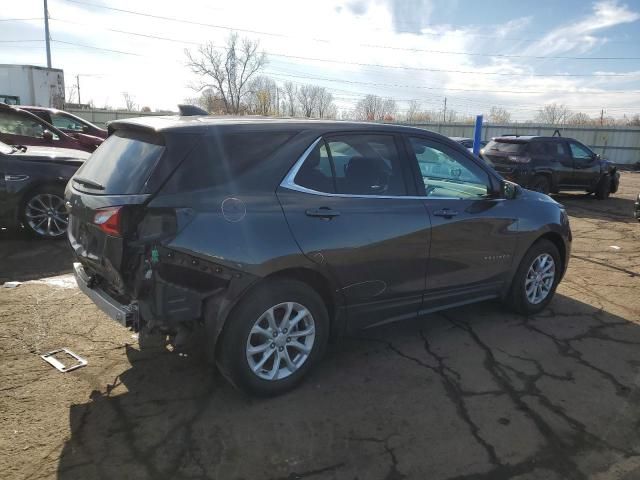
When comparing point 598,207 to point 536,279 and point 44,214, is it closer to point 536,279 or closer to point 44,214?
point 536,279

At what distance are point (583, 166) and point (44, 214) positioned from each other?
12878mm

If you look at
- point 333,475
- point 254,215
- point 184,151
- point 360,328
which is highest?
point 184,151

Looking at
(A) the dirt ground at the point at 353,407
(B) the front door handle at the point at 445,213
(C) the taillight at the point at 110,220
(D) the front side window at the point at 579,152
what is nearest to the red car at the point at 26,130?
(A) the dirt ground at the point at 353,407

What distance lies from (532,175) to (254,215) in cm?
1095

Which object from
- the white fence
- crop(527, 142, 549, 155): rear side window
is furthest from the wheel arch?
the white fence

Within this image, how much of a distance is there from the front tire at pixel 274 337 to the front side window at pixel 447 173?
4.59 feet

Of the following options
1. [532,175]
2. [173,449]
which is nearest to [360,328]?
[173,449]

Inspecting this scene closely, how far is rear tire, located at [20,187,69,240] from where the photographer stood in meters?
6.40

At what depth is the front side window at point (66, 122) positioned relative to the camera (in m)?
11.7

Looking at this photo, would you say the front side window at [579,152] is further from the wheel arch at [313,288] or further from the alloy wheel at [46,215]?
the alloy wheel at [46,215]

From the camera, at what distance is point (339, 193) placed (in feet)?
11.0

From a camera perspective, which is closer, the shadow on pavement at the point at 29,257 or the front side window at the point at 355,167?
the front side window at the point at 355,167

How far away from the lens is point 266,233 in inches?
116

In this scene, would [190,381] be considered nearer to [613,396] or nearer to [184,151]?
[184,151]
